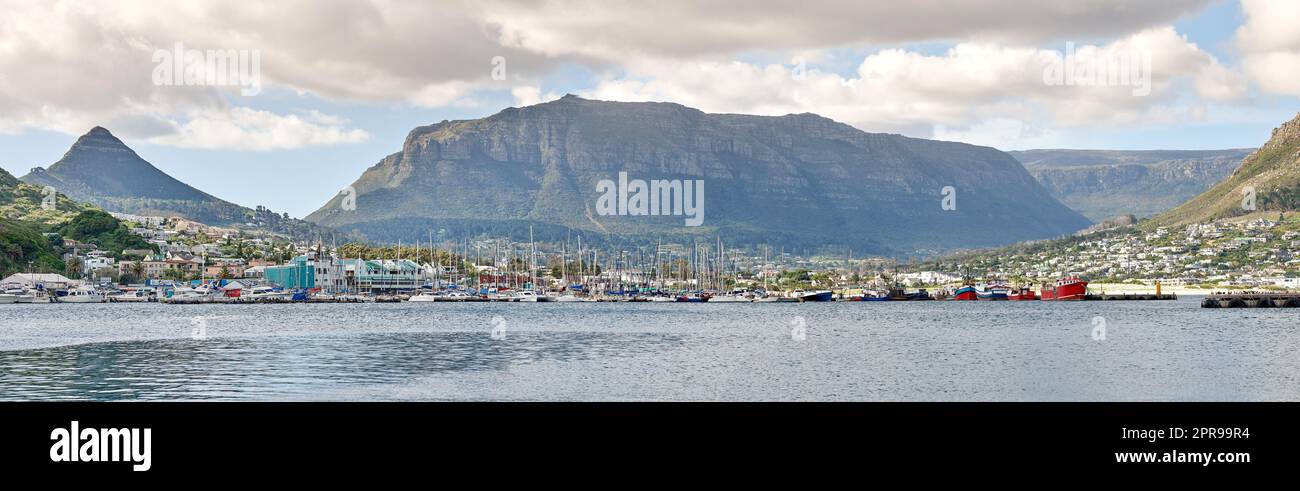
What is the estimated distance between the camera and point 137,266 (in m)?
162

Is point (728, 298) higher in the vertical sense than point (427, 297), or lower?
lower

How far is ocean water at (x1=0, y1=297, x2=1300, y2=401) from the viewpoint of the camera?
105 feet

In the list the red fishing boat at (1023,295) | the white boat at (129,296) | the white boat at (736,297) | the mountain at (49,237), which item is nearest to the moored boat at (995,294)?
the red fishing boat at (1023,295)

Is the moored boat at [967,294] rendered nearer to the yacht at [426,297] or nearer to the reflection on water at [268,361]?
the yacht at [426,297]

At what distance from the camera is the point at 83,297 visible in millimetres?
129375

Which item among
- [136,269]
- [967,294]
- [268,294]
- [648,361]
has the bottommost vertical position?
[967,294]

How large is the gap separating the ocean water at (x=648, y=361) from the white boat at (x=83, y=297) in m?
56.0

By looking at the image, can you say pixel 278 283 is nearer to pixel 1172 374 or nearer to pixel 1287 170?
pixel 1172 374

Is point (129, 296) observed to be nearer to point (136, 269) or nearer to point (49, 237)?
point (136, 269)

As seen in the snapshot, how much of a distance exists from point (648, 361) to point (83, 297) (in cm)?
10858

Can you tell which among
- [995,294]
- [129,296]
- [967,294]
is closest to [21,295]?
[129,296]

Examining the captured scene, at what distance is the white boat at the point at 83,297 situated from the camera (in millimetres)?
127713

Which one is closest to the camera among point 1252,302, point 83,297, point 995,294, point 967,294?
point 1252,302
